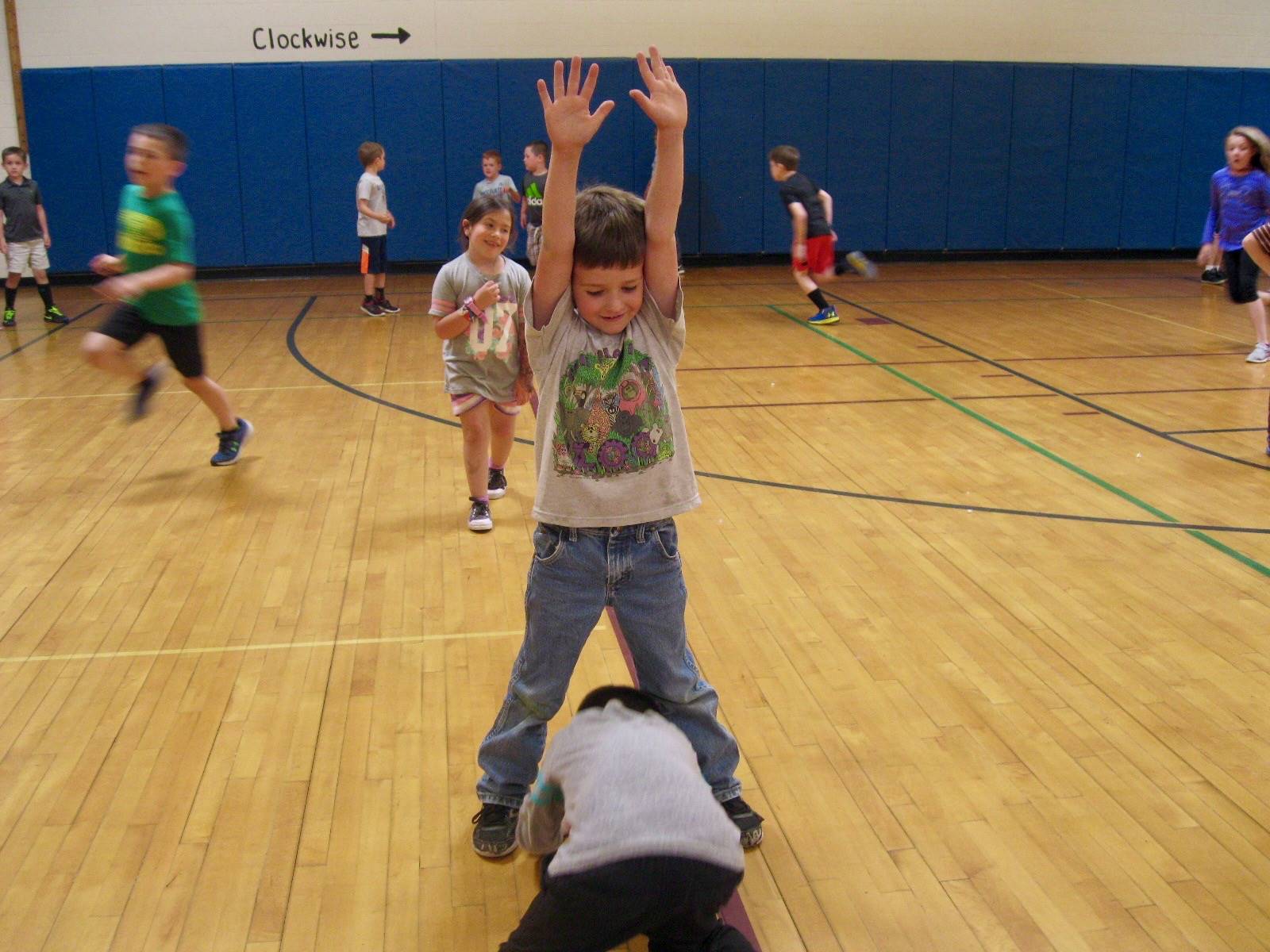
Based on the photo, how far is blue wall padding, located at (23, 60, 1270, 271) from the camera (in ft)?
39.9

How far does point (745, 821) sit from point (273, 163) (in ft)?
37.2

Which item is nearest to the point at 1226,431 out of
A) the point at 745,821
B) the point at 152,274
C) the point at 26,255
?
the point at 745,821

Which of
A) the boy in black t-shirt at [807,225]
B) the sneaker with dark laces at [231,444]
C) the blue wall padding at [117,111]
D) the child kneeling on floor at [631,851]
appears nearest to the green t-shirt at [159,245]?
the sneaker with dark laces at [231,444]

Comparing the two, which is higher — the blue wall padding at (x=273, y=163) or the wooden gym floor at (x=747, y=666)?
the blue wall padding at (x=273, y=163)

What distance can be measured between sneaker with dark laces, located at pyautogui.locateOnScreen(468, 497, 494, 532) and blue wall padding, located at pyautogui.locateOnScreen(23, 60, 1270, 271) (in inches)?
338

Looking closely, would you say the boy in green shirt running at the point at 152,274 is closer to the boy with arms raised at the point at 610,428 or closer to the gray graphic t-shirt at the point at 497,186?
the boy with arms raised at the point at 610,428

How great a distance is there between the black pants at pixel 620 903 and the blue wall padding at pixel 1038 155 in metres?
13.2

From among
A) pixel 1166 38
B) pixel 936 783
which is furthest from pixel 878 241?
pixel 936 783

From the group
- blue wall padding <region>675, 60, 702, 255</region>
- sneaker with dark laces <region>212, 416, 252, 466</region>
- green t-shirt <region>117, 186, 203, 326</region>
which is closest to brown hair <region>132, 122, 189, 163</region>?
green t-shirt <region>117, 186, 203, 326</region>

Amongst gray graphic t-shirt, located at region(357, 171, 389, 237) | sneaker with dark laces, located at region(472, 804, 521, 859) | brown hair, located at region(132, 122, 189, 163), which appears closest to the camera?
sneaker with dark laces, located at region(472, 804, 521, 859)

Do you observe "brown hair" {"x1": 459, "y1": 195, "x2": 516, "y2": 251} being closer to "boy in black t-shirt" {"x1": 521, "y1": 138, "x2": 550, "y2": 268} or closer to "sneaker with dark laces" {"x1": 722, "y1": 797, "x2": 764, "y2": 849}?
"sneaker with dark laces" {"x1": 722, "y1": 797, "x2": 764, "y2": 849}

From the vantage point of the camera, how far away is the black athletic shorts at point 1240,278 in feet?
25.2

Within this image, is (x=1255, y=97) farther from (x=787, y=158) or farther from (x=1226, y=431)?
(x=1226, y=431)

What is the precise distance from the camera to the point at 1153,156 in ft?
45.4
